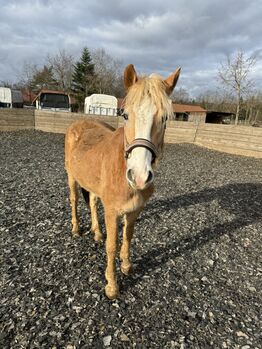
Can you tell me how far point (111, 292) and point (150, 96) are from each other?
2.34m

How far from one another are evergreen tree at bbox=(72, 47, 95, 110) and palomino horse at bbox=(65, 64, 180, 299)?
139 feet

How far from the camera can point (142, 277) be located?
322 cm

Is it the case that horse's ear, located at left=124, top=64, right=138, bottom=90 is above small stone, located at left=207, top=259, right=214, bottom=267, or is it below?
above

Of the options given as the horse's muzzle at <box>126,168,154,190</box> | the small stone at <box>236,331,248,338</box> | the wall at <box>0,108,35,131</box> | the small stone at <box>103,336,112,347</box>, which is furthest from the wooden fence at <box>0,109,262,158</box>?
the small stone at <box>103,336,112,347</box>

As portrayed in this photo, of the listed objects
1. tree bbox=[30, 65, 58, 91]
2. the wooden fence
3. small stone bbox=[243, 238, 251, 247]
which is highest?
tree bbox=[30, 65, 58, 91]

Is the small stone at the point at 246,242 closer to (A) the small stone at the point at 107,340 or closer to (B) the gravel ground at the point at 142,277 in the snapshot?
(B) the gravel ground at the point at 142,277

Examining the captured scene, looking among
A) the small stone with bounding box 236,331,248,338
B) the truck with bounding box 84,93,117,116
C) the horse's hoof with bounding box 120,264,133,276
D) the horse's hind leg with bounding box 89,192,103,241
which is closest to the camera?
the small stone with bounding box 236,331,248,338

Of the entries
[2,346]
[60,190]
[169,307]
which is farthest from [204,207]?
[2,346]

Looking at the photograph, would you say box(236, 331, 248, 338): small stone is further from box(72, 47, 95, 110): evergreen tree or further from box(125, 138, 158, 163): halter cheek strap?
box(72, 47, 95, 110): evergreen tree

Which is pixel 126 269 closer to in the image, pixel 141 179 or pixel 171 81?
pixel 141 179

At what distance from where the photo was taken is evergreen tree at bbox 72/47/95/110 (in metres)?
43.2

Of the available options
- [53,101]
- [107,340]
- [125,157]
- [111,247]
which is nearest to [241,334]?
[107,340]

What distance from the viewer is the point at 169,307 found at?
2.75 meters

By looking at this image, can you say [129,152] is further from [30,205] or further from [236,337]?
[30,205]
